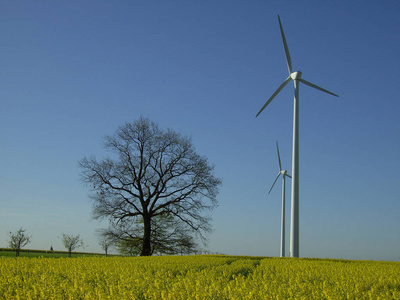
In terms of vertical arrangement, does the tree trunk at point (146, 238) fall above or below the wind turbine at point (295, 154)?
below

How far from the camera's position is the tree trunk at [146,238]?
31659mm

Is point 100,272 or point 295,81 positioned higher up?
point 295,81

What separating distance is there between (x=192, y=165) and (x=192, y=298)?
27.9 m

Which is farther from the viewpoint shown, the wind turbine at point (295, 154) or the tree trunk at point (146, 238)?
the tree trunk at point (146, 238)

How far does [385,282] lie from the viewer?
8633mm

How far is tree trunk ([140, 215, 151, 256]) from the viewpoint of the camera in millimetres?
31659

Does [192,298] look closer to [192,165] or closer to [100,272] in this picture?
[100,272]

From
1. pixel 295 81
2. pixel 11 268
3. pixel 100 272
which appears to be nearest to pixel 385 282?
pixel 100 272

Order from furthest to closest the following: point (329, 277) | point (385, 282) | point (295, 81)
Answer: point (295, 81) < point (329, 277) < point (385, 282)

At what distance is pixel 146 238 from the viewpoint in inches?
1262

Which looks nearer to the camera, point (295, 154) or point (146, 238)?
point (295, 154)

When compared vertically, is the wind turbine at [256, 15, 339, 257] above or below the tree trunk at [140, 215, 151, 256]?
above

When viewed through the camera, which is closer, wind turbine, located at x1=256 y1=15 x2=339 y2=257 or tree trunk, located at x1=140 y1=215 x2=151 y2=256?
wind turbine, located at x1=256 y1=15 x2=339 y2=257

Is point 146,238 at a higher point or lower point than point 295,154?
lower
